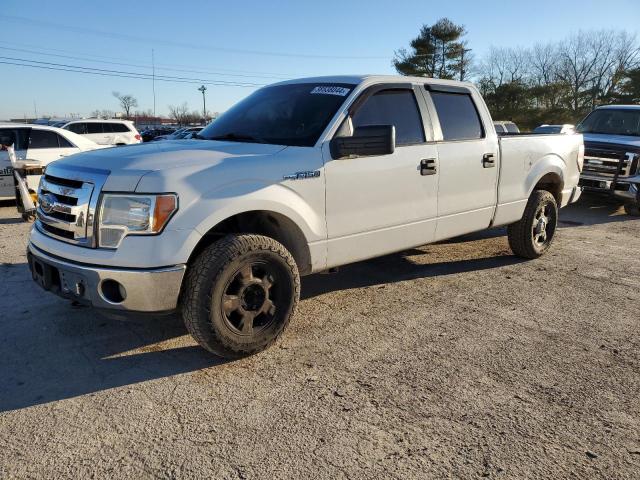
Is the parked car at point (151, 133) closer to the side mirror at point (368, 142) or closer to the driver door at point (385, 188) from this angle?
the driver door at point (385, 188)

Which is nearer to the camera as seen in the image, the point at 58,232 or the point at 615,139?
the point at 58,232

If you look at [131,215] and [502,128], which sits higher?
[502,128]

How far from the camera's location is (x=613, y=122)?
416 inches

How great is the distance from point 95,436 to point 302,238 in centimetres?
179

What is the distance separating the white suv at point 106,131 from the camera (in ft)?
56.1

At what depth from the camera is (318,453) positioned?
7.98ft

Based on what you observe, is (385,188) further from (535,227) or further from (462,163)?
(535,227)

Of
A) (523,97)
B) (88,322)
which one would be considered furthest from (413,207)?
(523,97)

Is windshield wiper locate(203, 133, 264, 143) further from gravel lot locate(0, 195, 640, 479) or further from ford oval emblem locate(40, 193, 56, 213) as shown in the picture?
gravel lot locate(0, 195, 640, 479)

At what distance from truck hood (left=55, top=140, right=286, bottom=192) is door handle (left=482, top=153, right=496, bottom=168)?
2.29m

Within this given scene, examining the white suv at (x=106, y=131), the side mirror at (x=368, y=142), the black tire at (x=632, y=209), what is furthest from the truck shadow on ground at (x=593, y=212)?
the white suv at (x=106, y=131)

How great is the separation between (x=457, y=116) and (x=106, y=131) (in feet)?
51.3

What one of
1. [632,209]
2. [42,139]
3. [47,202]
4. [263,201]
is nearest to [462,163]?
[263,201]

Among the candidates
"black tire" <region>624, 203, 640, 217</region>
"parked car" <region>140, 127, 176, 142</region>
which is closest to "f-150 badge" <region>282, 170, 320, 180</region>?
"black tire" <region>624, 203, 640, 217</region>
